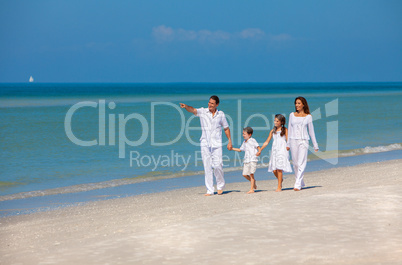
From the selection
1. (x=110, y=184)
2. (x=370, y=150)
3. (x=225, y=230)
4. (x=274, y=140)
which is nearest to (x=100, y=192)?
(x=110, y=184)

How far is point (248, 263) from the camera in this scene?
5.36 meters

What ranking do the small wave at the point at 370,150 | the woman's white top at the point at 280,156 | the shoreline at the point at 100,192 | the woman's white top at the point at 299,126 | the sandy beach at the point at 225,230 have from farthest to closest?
the small wave at the point at 370,150 < the shoreline at the point at 100,192 < the woman's white top at the point at 280,156 < the woman's white top at the point at 299,126 < the sandy beach at the point at 225,230

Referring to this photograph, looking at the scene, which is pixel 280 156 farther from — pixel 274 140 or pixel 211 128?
pixel 211 128

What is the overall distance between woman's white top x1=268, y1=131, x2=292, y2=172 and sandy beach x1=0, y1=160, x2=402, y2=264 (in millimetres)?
479

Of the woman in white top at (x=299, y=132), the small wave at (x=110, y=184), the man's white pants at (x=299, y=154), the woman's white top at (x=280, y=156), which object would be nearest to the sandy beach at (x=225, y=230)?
the man's white pants at (x=299, y=154)

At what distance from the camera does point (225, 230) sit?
6.65 m

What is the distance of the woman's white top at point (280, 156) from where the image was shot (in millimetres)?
9680

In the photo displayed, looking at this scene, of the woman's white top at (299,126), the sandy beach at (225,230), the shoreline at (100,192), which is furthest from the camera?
the shoreline at (100,192)

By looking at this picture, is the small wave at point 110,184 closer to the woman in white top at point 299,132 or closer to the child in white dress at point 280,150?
the child in white dress at point 280,150

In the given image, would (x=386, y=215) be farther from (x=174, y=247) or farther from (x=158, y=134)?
(x=158, y=134)

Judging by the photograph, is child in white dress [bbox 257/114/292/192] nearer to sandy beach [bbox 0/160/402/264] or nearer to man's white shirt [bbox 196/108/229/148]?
sandy beach [bbox 0/160/402/264]

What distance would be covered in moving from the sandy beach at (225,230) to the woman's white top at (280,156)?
1.57 ft

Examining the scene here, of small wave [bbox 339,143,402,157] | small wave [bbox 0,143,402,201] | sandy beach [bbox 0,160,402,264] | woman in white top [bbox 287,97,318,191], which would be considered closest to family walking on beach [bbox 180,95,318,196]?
woman in white top [bbox 287,97,318,191]

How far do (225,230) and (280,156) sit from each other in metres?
3.37
